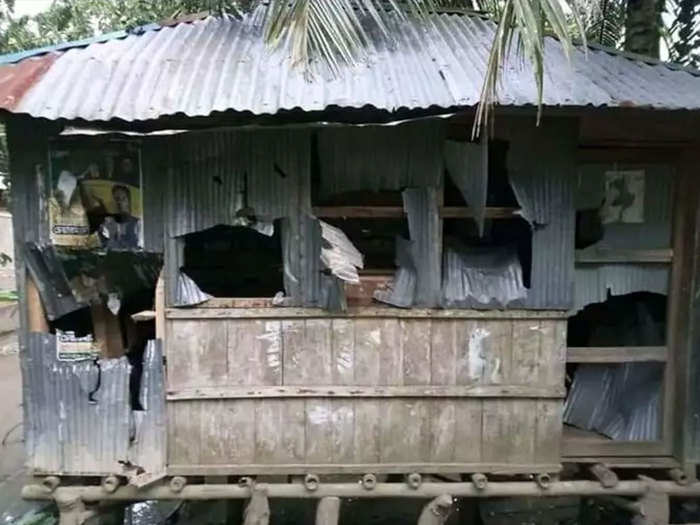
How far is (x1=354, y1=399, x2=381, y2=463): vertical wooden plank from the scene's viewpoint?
386 cm

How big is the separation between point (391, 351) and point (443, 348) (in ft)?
1.13

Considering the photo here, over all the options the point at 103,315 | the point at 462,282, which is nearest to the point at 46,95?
the point at 103,315

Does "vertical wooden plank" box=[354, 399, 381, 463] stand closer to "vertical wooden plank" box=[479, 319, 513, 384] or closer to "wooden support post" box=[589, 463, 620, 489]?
"vertical wooden plank" box=[479, 319, 513, 384]

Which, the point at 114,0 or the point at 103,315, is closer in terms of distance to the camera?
the point at 103,315

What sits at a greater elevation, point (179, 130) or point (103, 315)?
point (179, 130)

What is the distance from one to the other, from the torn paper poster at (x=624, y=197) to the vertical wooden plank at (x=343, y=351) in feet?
6.42

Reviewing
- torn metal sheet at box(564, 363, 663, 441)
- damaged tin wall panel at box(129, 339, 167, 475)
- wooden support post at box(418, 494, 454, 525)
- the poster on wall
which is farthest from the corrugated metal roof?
wooden support post at box(418, 494, 454, 525)

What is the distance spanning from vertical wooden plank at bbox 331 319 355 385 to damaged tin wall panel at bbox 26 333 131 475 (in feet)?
4.42

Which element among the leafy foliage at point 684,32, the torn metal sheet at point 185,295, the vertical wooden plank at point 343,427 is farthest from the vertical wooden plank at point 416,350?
the leafy foliage at point 684,32

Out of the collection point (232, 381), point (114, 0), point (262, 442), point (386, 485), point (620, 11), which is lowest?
point (386, 485)

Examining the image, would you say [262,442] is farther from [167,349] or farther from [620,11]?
[620,11]

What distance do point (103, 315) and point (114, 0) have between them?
8084mm

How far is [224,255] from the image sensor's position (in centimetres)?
544

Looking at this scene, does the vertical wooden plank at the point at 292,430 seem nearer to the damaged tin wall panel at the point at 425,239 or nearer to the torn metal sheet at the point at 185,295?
the torn metal sheet at the point at 185,295
